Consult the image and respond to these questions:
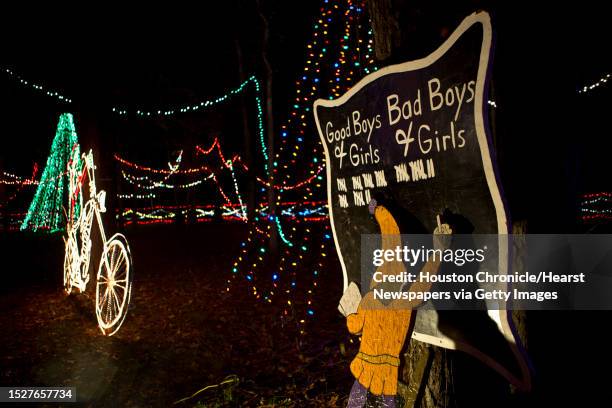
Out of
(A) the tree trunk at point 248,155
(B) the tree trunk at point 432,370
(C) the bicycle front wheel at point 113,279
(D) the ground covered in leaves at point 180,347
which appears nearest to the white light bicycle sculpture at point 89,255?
(C) the bicycle front wheel at point 113,279

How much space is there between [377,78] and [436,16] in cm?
51

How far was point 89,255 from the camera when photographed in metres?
8.20

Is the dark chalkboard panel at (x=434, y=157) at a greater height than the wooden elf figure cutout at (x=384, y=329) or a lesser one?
greater

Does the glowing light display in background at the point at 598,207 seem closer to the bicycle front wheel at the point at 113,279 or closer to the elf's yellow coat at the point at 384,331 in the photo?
the bicycle front wheel at the point at 113,279

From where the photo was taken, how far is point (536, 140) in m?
2.18

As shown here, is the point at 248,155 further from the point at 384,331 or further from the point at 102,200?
the point at 384,331

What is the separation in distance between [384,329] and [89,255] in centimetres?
746

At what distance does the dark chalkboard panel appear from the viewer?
1.86 metres

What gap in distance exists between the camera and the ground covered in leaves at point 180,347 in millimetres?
4637

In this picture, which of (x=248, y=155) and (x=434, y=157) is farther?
(x=248, y=155)

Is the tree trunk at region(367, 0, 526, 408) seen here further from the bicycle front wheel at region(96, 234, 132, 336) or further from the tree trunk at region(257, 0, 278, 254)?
the tree trunk at region(257, 0, 278, 254)

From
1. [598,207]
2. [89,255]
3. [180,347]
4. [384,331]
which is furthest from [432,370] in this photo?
[598,207]

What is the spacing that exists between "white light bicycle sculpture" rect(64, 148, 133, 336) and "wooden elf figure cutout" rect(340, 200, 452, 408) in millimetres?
4809

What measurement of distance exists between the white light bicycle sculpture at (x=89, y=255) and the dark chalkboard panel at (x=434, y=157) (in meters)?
4.81
